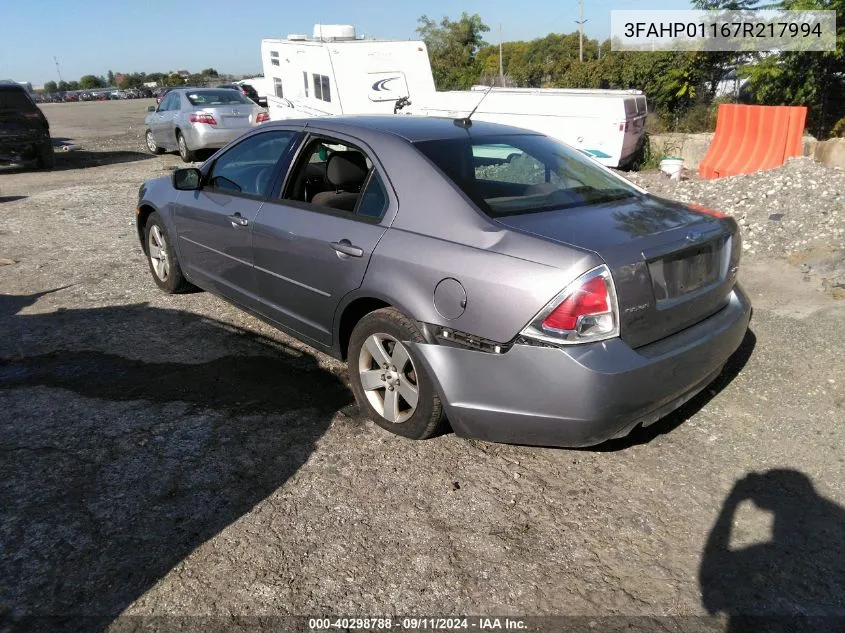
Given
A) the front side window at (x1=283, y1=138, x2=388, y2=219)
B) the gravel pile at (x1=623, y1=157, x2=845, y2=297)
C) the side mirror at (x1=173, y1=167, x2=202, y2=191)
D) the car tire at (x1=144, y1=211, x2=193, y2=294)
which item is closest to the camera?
the front side window at (x1=283, y1=138, x2=388, y2=219)

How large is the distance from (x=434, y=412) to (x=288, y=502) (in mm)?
812

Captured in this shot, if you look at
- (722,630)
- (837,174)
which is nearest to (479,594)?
(722,630)

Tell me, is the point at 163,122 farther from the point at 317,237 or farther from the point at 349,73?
the point at 317,237

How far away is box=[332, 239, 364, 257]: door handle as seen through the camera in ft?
11.9

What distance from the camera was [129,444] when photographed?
3.59m

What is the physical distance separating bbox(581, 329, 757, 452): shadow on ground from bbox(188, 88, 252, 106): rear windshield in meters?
13.5

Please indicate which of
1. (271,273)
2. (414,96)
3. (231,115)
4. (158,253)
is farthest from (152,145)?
(271,273)

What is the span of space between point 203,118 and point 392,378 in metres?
12.9

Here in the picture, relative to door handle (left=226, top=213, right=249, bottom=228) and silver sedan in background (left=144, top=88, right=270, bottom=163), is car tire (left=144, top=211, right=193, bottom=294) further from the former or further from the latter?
silver sedan in background (left=144, top=88, right=270, bottom=163)

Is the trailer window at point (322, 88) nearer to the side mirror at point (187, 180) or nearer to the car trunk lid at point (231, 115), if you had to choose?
the car trunk lid at point (231, 115)

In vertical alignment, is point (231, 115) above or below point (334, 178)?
above

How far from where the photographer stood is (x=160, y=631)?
7.92 feet

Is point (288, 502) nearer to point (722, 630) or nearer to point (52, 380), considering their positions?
point (722, 630)

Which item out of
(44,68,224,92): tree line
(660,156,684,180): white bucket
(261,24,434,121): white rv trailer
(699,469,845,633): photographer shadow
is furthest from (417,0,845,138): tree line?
(44,68,224,92): tree line
